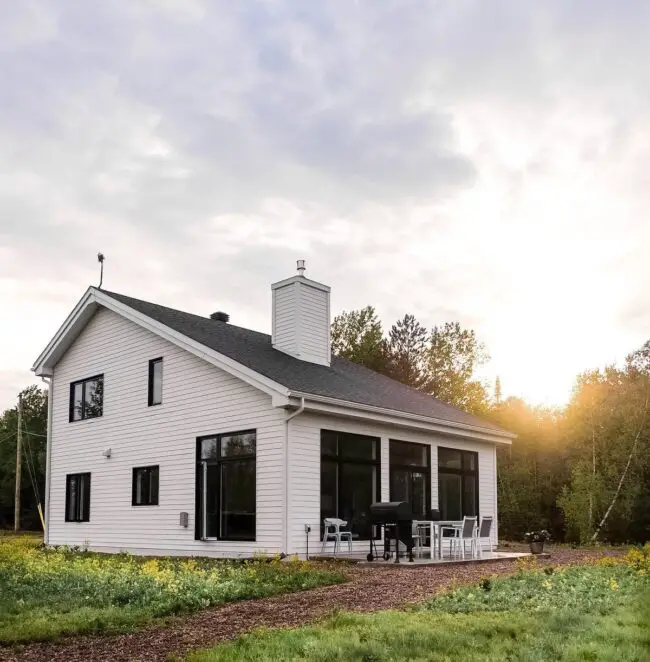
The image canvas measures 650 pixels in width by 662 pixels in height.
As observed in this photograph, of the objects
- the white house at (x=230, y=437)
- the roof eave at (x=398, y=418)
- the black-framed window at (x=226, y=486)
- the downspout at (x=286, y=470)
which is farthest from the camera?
the black-framed window at (x=226, y=486)

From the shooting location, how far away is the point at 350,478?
15.6m

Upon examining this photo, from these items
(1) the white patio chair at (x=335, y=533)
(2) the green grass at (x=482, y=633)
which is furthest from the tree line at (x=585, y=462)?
(2) the green grass at (x=482, y=633)

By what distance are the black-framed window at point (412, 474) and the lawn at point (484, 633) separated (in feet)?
28.2

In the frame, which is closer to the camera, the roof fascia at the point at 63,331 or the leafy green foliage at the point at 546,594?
the leafy green foliage at the point at 546,594

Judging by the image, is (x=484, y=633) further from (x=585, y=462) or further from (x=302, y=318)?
(x=585, y=462)

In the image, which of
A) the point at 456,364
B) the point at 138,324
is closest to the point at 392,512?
the point at 138,324

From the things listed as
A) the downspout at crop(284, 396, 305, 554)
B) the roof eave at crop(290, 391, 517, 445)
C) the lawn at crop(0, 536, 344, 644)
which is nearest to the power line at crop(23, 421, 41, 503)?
the roof eave at crop(290, 391, 517, 445)

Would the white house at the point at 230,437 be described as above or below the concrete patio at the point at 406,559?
above

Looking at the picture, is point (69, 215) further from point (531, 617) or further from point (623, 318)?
point (623, 318)

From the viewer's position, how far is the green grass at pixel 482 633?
5.46 m

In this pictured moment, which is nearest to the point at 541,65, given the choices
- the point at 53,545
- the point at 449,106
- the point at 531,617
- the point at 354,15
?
the point at 449,106

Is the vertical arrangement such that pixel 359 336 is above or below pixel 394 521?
above

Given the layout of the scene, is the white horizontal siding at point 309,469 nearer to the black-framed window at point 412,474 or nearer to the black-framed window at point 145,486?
the black-framed window at point 412,474

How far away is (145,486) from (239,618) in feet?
33.7
